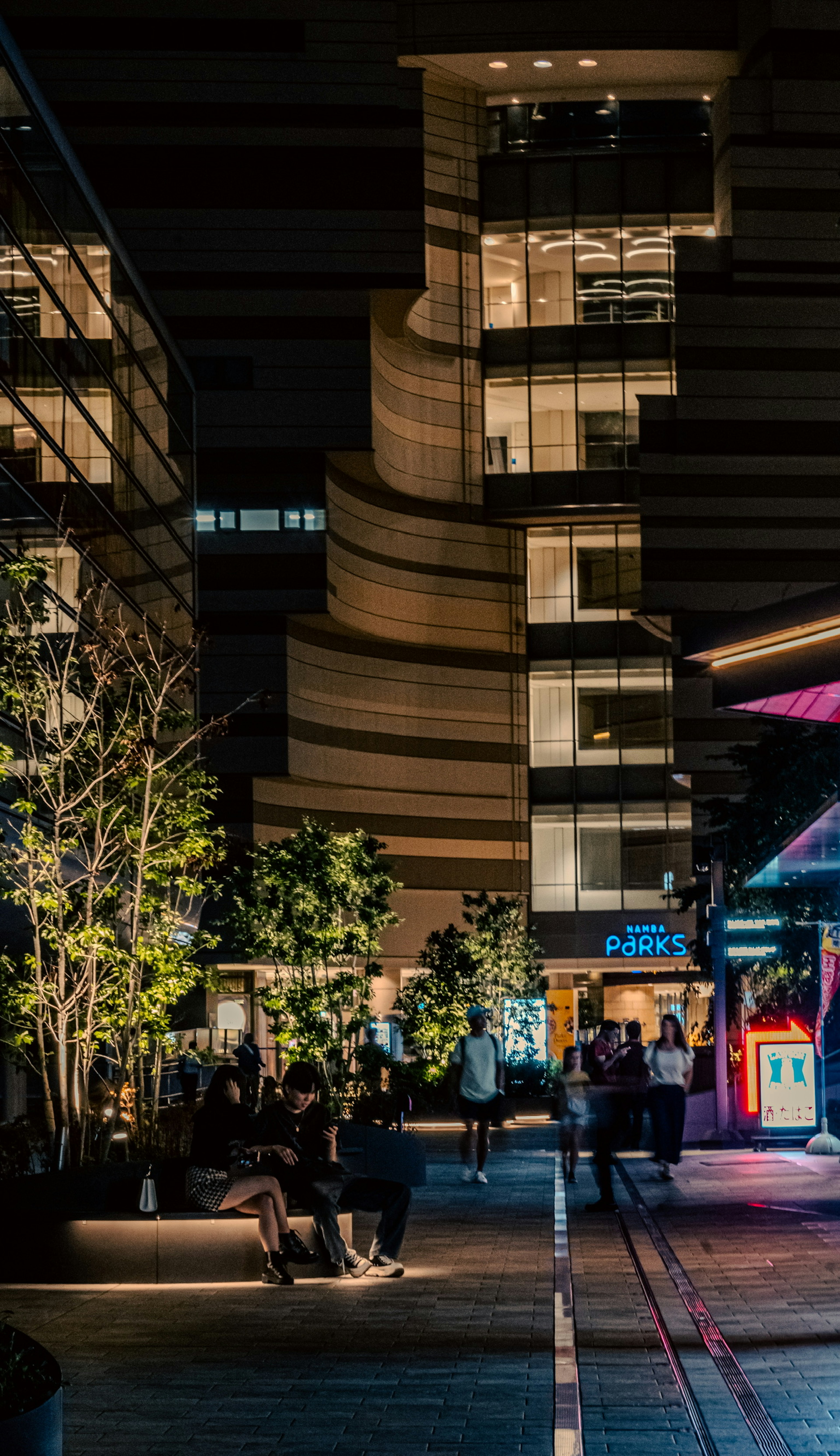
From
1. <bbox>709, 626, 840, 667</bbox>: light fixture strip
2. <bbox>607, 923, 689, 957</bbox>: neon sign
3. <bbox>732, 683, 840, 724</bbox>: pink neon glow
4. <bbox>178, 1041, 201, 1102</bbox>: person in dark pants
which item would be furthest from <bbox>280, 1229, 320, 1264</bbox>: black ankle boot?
<bbox>607, 923, 689, 957</bbox>: neon sign

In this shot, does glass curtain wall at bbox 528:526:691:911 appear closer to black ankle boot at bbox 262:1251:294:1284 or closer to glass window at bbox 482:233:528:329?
glass window at bbox 482:233:528:329

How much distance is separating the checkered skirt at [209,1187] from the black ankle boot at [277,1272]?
47 cm

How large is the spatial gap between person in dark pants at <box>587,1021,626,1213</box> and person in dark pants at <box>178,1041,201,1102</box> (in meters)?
9.49

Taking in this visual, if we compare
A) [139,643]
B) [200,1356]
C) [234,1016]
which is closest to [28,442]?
[139,643]

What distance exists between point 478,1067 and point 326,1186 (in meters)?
7.93

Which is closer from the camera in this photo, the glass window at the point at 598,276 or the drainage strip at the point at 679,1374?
the drainage strip at the point at 679,1374

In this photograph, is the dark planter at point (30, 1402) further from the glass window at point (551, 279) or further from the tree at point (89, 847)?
the glass window at point (551, 279)

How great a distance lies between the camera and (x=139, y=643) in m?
24.8

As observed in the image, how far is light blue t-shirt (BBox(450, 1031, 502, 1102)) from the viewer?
18.6 metres

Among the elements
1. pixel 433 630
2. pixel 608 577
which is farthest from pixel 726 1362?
pixel 608 577

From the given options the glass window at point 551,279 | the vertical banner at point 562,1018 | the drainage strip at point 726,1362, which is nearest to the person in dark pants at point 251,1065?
the drainage strip at point 726,1362

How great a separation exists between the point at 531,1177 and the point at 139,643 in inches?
377

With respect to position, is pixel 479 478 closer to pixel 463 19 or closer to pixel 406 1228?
Result: pixel 463 19

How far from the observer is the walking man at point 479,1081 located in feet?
60.8
